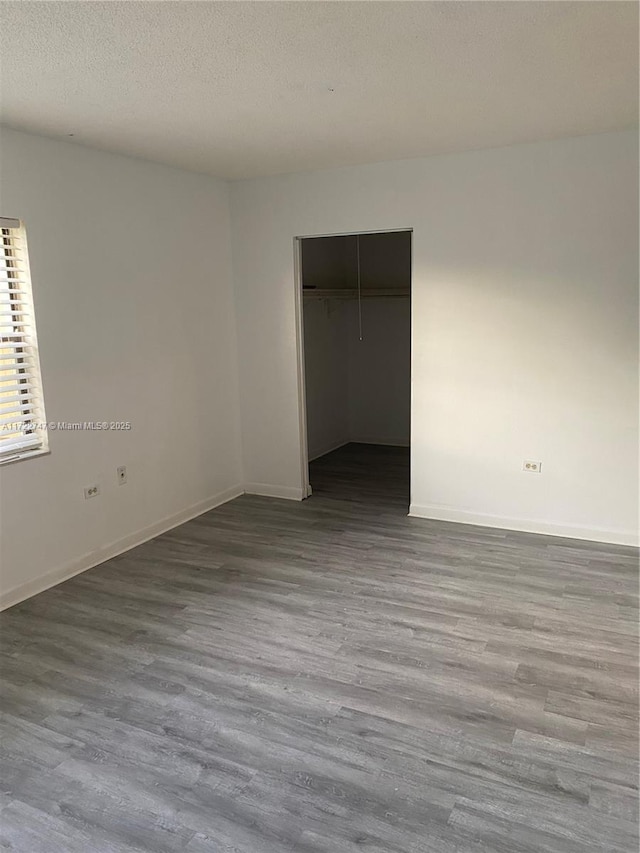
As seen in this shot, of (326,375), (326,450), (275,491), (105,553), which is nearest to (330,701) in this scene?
(105,553)

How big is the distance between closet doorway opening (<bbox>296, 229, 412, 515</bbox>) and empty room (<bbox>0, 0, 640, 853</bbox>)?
3.54 feet

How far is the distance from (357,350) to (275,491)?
2457 millimetres

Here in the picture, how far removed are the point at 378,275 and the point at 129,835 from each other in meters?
5.94

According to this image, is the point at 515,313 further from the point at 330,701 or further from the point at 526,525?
the point at 330,701

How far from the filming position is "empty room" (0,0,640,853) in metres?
2.16

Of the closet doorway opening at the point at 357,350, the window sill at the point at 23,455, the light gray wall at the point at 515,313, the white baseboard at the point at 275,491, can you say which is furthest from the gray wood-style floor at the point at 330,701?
the closet doorway opening at the point at 357,350

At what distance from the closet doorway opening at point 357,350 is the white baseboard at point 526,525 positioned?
58.6 inches

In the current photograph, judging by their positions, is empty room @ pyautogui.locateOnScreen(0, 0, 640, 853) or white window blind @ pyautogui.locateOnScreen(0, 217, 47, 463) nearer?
empty room @ pyautogui.locateOnScreen(0, 0, 640, 853)

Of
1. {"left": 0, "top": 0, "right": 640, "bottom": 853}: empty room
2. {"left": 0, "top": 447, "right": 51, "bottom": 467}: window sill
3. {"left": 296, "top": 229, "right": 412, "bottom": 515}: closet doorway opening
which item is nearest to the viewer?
{"left": 0, "top": 0, "right": 640, "bottom": 853}: empty room

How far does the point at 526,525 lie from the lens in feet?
14.6

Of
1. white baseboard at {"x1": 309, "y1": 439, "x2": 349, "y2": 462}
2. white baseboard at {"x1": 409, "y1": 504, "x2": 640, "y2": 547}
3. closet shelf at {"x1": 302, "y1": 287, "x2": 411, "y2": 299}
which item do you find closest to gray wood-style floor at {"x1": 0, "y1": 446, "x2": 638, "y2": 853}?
white baseboard at {"x1": 409, "y1": 504, "x2": 640, "y2": 547}

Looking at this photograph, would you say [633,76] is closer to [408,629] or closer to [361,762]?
[408,629]

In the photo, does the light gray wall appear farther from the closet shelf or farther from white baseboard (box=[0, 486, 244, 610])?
white baseboard (box=[0, 486, 244, 610])

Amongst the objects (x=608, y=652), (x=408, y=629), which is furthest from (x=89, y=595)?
(x=608, y=652)
